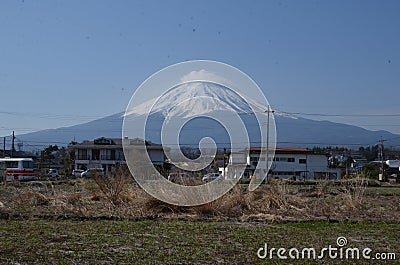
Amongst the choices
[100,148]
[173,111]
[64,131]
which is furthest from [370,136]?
[173,111]

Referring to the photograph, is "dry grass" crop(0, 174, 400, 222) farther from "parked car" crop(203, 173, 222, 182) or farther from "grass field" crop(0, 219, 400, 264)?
"grass field" crop(0, 219, 400, 264)

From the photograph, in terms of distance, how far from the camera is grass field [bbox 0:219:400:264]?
7.51 meters

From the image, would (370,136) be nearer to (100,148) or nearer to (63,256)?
(100,148)

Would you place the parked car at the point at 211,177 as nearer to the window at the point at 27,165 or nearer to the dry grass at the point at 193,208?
the dry grass at the point at 193,208

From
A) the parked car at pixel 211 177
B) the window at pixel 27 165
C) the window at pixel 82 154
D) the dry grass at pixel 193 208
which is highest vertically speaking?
the window at pixel 82 154

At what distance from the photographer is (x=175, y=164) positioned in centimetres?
1702
